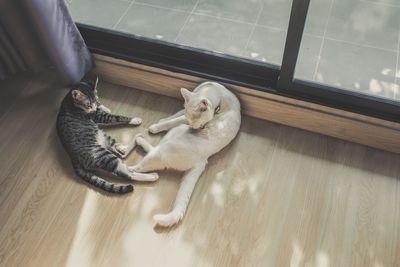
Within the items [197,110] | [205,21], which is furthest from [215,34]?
[197,110]

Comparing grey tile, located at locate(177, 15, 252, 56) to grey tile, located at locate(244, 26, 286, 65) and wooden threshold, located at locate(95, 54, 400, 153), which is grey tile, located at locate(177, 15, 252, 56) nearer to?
grey tile, located at locate(244, 26, 286, 65)

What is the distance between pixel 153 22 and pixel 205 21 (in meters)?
0.29

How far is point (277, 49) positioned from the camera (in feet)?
6.47

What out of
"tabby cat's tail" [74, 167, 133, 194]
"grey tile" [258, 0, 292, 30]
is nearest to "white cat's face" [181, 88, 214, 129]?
"tabby cat's tail" [74, 167, 133, 194]

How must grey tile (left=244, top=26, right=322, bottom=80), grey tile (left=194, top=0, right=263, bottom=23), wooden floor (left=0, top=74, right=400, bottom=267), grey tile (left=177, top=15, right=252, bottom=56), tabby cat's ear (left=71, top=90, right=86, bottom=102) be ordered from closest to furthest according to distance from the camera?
wooden floor (left=0, top=74, right=400, bottom=267), tabby cat's ear (left=71, top=90, right=86, bottom=102), grey tile (left=244, top=26, right=322, bottom=80), grey tile (left=177, top=15, right=252, bottom=56), grey tile (left=194, top=0, right=263, bottom=23)

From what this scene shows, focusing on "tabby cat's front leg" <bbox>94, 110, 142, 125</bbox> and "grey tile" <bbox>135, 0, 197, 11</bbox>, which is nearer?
"tabby cat's front leg" <bbox>94, 110, 142, 125</bbox>

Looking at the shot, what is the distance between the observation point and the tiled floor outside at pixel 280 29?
1877 mm

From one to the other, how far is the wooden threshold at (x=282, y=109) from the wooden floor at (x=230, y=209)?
0.16 feet

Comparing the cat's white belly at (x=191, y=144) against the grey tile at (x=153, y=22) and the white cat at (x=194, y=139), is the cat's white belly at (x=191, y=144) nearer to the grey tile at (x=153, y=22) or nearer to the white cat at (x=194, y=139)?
the white cat at (x=194, y=139)

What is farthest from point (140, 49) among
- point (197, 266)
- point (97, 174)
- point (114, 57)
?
point (197, 266)

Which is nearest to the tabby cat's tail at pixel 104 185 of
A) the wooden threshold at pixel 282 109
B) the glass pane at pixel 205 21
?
the wooden threshold at pixel 282 109

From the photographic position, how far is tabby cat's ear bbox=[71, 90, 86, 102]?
177 centimetres

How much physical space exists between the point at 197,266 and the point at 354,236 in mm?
650

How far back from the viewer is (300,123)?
1.87m
